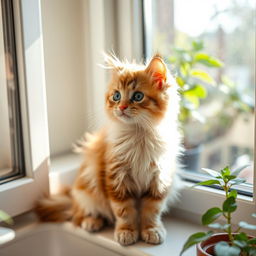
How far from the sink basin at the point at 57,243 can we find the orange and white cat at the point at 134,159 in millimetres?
42

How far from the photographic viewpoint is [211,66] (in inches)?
56.3

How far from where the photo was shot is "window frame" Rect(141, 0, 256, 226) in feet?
3.66

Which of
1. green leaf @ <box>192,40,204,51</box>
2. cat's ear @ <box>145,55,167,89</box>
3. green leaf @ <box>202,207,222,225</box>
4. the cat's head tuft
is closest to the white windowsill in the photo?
green leaf @ <box>202,207,222,225</box>

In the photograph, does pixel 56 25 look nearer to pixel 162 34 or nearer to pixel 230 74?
pixel 162 34

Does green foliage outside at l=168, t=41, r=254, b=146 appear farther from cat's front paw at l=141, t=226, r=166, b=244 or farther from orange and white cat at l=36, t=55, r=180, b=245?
cat's front paw at l=141, t=226, r=166, b=244

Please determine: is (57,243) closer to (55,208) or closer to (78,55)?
(55,208)

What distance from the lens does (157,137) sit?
1.12 metres

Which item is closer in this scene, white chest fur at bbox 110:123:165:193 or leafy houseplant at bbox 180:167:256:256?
leafy houseplant at bbox 180:167:256:256

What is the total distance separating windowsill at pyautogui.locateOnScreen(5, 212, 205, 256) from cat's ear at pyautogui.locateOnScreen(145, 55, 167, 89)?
48cm

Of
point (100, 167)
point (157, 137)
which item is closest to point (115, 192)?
point (100, 167)

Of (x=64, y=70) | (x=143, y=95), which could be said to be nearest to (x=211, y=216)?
(x=143, y=95)

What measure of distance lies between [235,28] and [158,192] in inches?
41.7

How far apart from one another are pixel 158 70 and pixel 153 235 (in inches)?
19.6

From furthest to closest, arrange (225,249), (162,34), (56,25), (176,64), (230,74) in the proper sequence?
(230,74) < (162,34) < (176,64) < (56,25) < (225,249)
